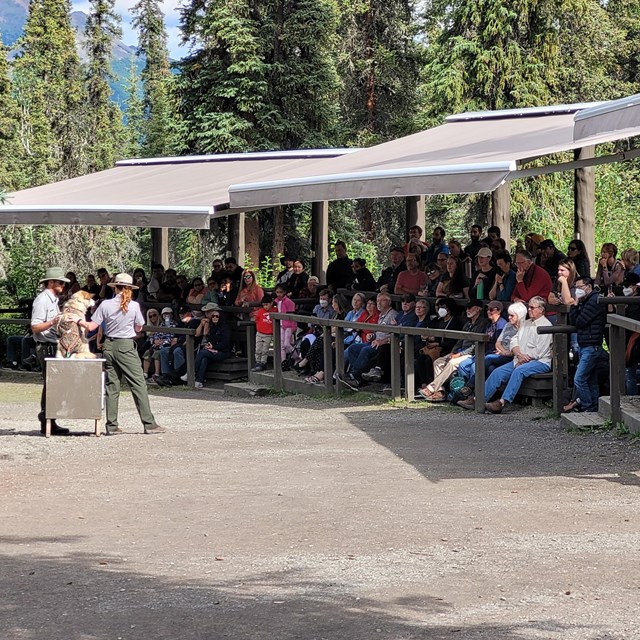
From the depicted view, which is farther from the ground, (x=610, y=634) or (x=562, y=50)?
(x=562, y=50)

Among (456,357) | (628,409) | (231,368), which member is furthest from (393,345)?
(231,368)

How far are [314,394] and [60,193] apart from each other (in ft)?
24.1

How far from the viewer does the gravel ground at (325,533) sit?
5641 mm

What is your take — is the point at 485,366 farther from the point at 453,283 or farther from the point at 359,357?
the point at 359,357

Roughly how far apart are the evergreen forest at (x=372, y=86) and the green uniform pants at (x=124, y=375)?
13.9 m

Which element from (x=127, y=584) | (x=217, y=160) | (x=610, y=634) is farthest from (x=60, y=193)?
(x=610, y=634)

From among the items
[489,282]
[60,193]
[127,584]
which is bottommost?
[127,584]

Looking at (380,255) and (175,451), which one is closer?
(175,451)

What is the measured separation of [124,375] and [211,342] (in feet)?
19.4

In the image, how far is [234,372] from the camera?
61.4ft

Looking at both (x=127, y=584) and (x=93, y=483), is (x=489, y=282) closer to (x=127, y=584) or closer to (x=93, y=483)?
(x=93, y=483)

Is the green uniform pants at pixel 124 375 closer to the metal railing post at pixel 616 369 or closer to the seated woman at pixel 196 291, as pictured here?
the metal railing post at pixel 616 369

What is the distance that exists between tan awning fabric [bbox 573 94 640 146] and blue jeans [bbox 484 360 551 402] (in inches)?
103

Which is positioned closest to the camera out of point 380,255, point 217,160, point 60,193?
point 60,193
